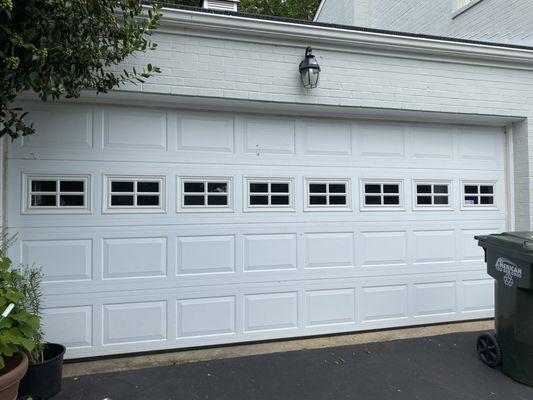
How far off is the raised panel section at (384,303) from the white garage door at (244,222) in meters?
0.02

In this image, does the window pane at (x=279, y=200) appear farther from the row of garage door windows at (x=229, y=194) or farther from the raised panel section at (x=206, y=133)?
the raised panel section at (x=206, y=133)

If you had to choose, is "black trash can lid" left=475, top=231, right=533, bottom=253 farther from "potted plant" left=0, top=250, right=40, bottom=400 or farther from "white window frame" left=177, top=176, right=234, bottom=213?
"potted plant" left=0, top=250, right=40, bottom=400

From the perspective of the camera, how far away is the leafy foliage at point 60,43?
8.66 ft

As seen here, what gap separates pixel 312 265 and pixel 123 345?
2.08m

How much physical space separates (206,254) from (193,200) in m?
0.57

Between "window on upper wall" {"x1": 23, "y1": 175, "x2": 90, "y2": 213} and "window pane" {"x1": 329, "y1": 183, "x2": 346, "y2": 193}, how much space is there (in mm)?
2527

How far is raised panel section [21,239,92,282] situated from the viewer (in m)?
3.85

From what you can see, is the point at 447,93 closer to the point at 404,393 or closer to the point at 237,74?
the point at 237,74

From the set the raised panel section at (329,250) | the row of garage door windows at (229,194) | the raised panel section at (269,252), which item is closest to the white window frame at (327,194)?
the row of garage door windows at (229,194)

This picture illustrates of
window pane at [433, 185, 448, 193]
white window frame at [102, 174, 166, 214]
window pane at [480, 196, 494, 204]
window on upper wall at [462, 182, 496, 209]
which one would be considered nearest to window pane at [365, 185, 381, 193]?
window pane at [433, 185, 448, 193]

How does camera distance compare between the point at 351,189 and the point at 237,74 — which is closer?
the point at 237,74

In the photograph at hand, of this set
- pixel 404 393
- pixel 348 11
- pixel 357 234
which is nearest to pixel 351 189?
pixel 357 234

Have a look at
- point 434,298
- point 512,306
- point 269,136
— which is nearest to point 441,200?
point 434,298

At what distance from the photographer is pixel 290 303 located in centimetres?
452
